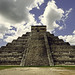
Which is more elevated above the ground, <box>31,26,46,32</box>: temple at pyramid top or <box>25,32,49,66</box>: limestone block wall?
<box>31,26,46,32</box>: temple at pyramid top

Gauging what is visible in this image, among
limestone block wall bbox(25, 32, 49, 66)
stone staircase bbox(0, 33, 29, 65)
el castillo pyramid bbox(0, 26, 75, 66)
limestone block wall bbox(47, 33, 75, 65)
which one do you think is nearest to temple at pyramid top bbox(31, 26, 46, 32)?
el castillo pyramid bbox(0, 26, 75, 66)

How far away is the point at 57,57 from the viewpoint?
22.6m

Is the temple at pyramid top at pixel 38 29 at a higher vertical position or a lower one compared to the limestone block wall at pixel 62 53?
higher

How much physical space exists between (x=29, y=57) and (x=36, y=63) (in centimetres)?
241

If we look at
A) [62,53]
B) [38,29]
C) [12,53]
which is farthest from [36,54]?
[38,29]

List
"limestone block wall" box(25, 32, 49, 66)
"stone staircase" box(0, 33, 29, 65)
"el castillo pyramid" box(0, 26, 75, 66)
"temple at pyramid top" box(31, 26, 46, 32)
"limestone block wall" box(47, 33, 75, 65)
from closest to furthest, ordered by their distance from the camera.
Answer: "limestone block wall" box(25, 32, 49, 66) < "el castillo pyramid" box(0, 26, 75, 66) < "limestone block wall" box(47, 33, 75, 65) < "stone staircase" box(0, 33, 29, 65) < "temple at pyramid top" box(31, 26, 46, 32)

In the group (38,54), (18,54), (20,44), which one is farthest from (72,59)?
(20,44)

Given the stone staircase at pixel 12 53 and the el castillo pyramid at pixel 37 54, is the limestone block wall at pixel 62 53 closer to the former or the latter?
the el castillo pyramid at pixel 37 54

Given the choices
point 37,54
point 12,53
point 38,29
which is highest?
point 38,29

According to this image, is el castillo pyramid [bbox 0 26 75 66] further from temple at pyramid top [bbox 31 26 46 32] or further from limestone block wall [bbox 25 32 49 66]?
temple at pyramid top [bbox 31 26 46 32]

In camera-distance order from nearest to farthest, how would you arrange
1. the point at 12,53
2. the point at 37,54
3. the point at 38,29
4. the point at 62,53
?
the point at 37,54, the point at 62,53, the point at 12,53, the point at 38,29

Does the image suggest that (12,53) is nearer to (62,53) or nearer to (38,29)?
(62,53)

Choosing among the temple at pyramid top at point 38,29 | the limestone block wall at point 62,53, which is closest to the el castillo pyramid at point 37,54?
the limestone block wall at point 62,53

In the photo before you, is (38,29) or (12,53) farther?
(38,29)
